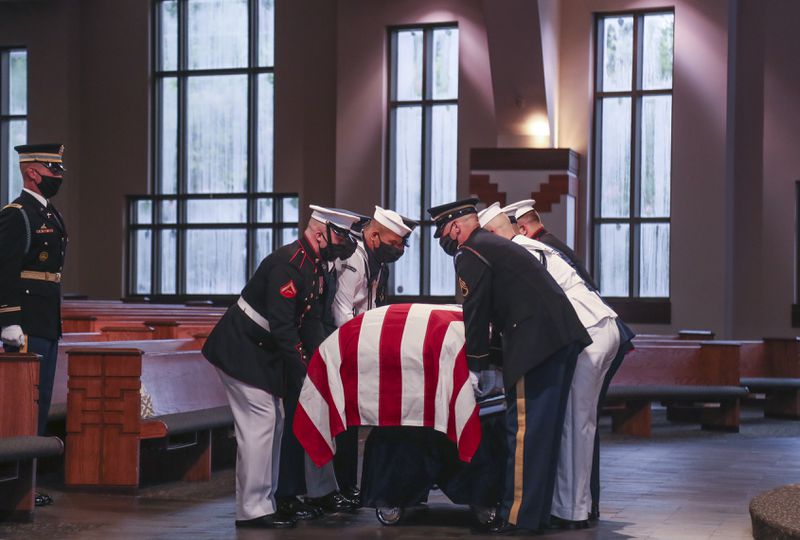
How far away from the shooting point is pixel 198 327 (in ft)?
30.8

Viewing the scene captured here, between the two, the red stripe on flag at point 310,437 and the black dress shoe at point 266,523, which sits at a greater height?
A: the red stripe on flag at point 310,437

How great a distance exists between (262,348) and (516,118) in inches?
374

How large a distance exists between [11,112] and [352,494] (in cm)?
1418

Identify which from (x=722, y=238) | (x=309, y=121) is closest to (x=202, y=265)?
(x=309, y=121)

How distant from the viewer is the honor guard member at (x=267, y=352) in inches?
199

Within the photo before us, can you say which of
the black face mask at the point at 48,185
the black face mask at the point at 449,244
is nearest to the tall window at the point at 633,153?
the black face mask at the point at 449,244

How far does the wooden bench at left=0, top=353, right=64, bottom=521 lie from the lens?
17.3 ft

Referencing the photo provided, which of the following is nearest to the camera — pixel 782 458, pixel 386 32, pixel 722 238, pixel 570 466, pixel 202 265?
pixel 570 466

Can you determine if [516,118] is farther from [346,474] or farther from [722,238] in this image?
[346,474]

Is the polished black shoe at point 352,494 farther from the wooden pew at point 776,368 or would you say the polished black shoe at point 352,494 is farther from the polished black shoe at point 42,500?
the wooden pew at point 776,368

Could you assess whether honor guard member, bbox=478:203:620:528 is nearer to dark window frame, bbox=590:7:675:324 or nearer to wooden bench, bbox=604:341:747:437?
wooden bench, bbox=604:341:747:437

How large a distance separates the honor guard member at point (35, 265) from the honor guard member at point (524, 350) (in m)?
2.07

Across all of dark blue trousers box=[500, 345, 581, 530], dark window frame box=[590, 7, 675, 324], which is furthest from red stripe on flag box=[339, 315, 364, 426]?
dark window frame box=[590, 7, 675, 324]

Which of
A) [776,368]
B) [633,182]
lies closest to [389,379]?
[776,368]
